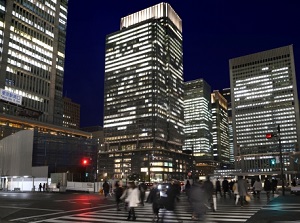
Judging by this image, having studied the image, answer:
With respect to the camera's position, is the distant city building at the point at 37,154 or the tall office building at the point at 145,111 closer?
the distant city building at the point at 37,154

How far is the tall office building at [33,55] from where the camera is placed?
351 feet

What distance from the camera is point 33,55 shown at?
11619 centimetres

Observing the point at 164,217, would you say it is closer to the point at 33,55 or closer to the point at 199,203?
the point at 199,203

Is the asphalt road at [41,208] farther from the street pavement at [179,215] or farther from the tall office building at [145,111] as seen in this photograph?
the tall office building at [145,111]

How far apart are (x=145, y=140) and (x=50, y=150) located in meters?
104

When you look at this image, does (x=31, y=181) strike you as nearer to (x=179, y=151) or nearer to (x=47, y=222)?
(x=47, y=222)

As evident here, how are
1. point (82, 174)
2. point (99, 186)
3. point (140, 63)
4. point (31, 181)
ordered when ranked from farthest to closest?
point (140, 63) < point (82, 174) < point (31, 181) < point (99, 186)

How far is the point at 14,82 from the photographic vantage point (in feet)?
356

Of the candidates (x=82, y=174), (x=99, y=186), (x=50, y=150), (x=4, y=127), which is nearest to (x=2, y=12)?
(x=4, y=127)

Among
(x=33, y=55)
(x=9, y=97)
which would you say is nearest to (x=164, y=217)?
(x=9, y=97)

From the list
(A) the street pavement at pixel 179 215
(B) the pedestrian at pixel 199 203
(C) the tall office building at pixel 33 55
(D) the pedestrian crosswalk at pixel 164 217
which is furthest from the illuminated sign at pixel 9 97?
(B) the pedestrian at pixel 199 203

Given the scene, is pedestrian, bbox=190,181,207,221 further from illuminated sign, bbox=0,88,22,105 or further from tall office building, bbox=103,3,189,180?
tall office building, bbox=103,3,189,180

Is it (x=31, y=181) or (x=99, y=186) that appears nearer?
(x=99, y=186)

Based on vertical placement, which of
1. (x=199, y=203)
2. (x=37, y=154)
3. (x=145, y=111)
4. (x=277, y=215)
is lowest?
(x=277, y=215)
